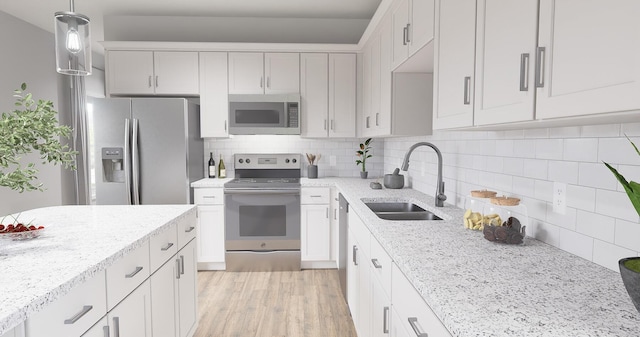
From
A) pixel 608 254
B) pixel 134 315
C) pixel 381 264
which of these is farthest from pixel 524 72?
pixel 134 315

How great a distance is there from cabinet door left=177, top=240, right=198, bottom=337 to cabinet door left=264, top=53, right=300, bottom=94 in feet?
6.79

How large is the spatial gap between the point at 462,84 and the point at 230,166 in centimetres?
321

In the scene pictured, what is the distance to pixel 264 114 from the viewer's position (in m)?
3.85

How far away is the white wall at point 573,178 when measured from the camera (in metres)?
1.11

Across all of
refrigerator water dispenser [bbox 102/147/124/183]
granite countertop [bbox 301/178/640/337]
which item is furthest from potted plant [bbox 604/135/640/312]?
refrigerator water dispenser [bbox 102/147/124/183]

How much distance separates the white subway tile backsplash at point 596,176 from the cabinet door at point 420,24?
91 centimetres

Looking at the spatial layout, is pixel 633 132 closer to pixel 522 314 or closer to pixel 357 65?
pixel 522 314

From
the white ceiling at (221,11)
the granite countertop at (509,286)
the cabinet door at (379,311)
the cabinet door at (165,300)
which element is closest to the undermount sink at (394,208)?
the cabinet door at (379,311)

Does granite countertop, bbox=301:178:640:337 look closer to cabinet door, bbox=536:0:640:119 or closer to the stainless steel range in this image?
cabinet door, bbox=536:0:640:119

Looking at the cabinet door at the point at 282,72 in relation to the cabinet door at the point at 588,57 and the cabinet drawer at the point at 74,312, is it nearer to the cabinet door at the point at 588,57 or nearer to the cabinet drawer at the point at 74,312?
the cabinet drawer at the point at 74,312

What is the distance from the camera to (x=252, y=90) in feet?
12.8

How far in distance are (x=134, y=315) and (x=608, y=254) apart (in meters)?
1.73

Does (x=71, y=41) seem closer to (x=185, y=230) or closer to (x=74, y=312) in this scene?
(x=185, y=230)

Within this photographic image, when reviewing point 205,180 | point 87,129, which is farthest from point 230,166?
point 87,129
